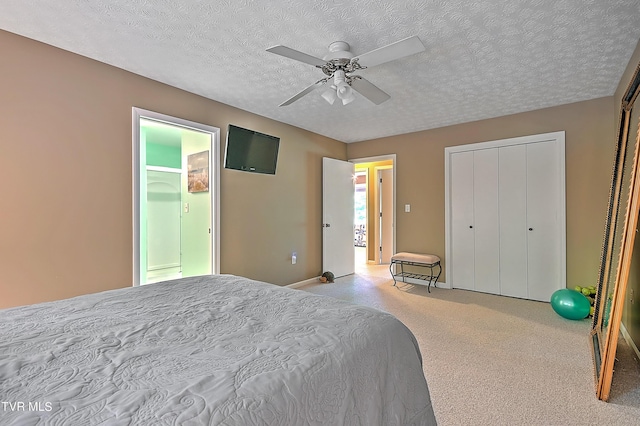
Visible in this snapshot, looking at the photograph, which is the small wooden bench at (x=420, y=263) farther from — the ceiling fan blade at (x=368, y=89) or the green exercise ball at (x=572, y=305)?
the ceiling fan blade at (x=368, y=89)

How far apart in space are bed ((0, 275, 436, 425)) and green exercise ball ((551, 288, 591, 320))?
9.22 ft

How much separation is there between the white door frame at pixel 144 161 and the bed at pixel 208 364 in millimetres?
1481

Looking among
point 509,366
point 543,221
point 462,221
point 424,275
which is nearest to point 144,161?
point 509,366

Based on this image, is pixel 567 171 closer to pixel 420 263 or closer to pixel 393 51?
pixel 420 263

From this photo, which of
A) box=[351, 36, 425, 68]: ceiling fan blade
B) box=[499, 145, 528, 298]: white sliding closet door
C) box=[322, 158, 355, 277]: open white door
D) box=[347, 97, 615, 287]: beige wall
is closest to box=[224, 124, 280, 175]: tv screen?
box=[322, 158, 355, 277]: open white door

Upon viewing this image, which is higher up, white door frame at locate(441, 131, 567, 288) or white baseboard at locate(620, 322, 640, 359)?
white door frame at locate(441, 131, 567, 288)

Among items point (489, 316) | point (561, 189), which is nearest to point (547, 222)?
point (561, 189)

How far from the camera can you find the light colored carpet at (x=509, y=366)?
5.66 feet

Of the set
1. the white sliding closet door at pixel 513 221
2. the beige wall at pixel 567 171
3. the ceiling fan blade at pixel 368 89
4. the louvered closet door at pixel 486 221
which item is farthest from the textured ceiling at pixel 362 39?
the louvered closet door at pixel 486 221

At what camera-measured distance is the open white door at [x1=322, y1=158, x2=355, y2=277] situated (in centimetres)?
509

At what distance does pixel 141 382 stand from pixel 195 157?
395 centimetres

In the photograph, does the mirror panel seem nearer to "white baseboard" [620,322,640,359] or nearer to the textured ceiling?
"white baseboard" [620,322,640,359]

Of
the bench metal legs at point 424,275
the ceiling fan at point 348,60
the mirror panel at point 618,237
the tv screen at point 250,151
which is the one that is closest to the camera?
the mirror panel at point 618,237

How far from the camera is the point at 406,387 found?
1.19m
